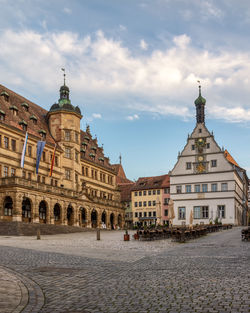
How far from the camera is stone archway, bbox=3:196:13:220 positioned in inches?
1797

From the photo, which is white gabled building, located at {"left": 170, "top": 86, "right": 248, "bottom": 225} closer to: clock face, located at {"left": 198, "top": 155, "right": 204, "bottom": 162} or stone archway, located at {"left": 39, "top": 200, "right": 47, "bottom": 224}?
clock face, located at {"left": 198, "top": 155, "right": 204, "bottom": 162}

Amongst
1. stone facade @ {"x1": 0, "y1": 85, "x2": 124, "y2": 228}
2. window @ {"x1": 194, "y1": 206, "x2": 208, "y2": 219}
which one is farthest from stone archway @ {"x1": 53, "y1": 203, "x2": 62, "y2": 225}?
window @ {"x1": 194, "y1": 206, "x2": 208, "y2": 219}

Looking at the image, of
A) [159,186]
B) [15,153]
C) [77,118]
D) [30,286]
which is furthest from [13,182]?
[159,186]

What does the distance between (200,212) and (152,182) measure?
20334 mm

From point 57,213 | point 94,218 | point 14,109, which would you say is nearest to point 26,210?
point 57,213

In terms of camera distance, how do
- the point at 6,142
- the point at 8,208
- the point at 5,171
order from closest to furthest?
the point at 8,208 → the point at 5,171 → the point at 6,142

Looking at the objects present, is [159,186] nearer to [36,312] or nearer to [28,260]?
[28,260]

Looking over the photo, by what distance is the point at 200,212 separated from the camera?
70.1 metres

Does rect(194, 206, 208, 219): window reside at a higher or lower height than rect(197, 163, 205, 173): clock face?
lower

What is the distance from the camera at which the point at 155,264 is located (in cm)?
1417

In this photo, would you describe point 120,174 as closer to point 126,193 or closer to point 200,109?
point 126,193

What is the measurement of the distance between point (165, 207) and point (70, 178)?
3013cm

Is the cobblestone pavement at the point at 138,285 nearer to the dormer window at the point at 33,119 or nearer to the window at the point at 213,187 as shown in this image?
the dormer window at the point at 33,119

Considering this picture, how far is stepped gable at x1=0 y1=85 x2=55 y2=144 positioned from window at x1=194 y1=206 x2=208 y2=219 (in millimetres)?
28050
